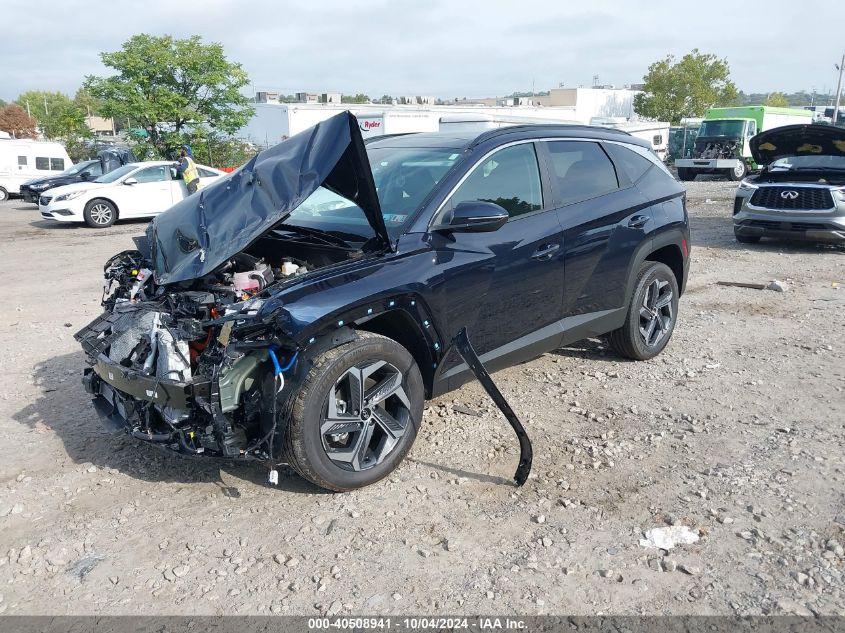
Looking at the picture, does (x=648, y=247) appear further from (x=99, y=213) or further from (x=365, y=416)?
(x=99, y=213)

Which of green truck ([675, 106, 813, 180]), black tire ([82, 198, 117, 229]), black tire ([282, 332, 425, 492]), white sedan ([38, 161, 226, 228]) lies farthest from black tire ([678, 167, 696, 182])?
black tire ([282, 332, 425, 492])

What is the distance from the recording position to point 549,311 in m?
4.49

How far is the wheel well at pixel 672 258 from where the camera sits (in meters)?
5.70

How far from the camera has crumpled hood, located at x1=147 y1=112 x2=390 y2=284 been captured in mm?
3570

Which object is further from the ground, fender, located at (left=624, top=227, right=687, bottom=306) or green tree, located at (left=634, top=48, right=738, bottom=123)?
green tree, located at (left=634, top=48, right=738, bottom=123)

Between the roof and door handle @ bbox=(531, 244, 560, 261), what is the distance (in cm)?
76

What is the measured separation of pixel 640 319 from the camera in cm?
552

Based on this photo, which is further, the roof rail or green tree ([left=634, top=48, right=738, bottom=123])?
green tree ([left=634, top=48, right=738, bottom=123])

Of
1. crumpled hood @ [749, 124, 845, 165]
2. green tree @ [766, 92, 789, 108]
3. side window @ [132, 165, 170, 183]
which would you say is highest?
green tree @ [766, 92, 789, 108]

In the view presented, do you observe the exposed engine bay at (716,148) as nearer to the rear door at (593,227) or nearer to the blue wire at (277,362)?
the rear door at (593,227)

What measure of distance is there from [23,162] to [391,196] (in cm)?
2435

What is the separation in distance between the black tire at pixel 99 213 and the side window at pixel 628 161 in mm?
13778

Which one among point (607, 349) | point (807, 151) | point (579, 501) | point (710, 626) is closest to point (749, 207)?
point (807, 151)

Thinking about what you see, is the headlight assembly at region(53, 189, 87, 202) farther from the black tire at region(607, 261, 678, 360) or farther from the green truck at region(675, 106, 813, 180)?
the green truck at region(675, 106, 813, 180)
